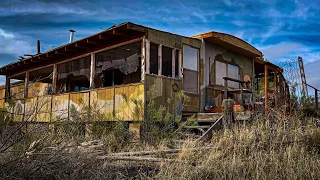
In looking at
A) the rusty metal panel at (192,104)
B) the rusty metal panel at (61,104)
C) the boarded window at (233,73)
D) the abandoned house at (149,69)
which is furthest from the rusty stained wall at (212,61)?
the rusty metal panel at (61,104)

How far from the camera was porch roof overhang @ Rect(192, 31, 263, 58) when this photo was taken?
1182 centimetres

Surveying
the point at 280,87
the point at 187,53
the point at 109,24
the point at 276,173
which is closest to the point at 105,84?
the point at 109,24

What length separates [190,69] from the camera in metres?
11.5

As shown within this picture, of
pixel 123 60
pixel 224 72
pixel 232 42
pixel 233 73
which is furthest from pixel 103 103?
pixel 233 73

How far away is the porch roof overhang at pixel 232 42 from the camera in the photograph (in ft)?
38.8

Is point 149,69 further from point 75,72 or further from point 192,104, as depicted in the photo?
point 75,72

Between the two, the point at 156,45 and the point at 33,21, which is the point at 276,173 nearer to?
the point at 156,45

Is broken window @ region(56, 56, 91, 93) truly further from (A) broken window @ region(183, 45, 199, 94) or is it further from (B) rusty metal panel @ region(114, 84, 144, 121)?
(A) broken window @ region(183, 45, 199, 94)

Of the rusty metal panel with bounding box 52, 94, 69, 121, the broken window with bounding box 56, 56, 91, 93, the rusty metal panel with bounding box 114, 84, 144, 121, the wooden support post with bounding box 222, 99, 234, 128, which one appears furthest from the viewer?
the broken window with bounding box 56, 56, 91, 93

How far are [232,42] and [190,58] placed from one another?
226 cm

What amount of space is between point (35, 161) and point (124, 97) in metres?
5.15

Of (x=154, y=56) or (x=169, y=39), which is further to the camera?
(x=154, y=56)

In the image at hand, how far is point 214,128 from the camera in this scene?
8.16 metres

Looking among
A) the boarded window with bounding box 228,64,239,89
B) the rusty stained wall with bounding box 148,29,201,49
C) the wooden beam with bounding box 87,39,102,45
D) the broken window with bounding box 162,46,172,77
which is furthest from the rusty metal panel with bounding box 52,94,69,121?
the boarded window with bounding box 228,64,239,89
